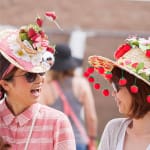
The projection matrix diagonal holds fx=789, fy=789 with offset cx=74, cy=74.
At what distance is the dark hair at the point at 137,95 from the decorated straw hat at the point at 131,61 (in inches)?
1.4

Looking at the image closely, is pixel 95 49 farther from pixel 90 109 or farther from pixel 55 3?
pixel 90 109

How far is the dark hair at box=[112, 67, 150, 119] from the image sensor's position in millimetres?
4176

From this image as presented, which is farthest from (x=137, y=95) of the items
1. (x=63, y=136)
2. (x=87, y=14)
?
(x=87, y=14)

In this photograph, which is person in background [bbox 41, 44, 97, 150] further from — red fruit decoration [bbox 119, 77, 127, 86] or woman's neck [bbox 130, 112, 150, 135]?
red fruit decoration [bbox 119, 77, 127, 86]

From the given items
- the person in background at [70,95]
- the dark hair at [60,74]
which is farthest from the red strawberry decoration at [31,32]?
the dark hair at [60,74]

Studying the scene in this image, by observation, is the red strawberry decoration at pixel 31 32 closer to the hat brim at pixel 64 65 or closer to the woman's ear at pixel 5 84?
the woman's ear at pixel 5 84

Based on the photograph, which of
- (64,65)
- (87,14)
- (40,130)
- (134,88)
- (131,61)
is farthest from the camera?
(87,14)

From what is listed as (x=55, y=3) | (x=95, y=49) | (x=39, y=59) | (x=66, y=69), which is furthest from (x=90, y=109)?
(x=55, y=3)

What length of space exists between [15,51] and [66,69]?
8.37ft

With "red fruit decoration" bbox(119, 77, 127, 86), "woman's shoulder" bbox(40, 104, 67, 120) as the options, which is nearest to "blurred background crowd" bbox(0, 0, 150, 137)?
"woman's shoulder" bbox(40, 104, 67, 120)

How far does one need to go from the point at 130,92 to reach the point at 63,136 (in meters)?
0.49

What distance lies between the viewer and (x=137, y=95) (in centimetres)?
419

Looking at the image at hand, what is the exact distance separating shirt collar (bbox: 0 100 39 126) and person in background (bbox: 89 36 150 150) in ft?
1.45

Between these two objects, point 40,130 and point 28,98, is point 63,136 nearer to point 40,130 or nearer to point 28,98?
point 40,130
